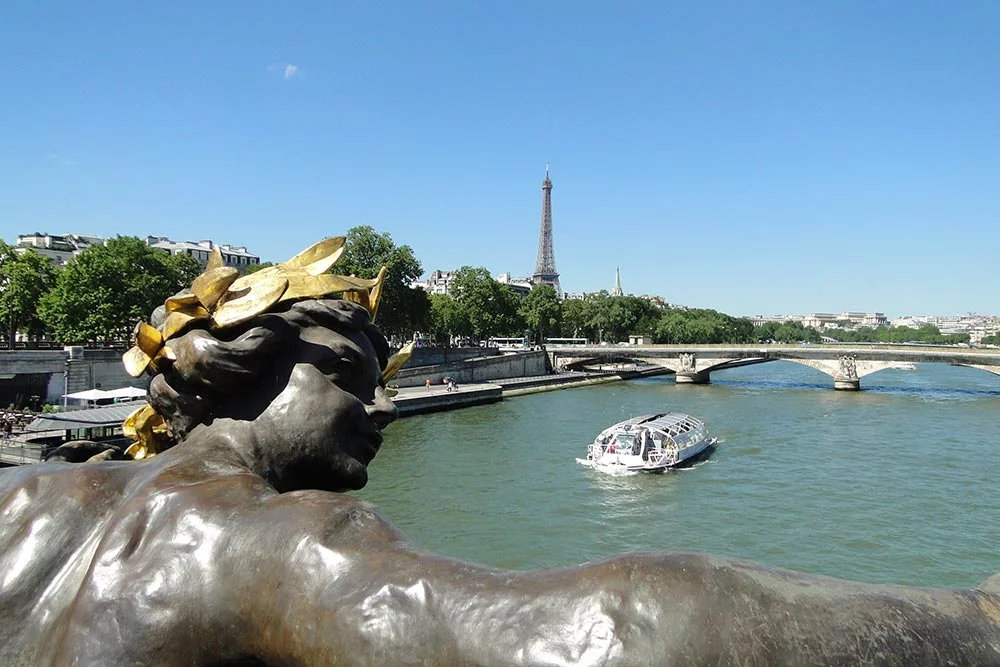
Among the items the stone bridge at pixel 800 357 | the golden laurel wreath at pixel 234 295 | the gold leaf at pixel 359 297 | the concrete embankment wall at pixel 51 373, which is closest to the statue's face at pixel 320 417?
the golden laurel wreath at pixel 234 295

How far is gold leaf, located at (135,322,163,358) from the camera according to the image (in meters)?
1.60

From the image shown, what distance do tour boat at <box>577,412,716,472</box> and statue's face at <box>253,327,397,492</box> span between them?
18.5 metres

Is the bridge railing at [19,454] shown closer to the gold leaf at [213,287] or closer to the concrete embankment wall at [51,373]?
the concrete embankment wall at [51,373]

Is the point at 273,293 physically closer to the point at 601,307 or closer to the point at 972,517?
the point at 972,517

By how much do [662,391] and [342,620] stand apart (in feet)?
148

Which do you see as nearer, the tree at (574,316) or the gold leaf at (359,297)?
the gold leaf at (359,297)

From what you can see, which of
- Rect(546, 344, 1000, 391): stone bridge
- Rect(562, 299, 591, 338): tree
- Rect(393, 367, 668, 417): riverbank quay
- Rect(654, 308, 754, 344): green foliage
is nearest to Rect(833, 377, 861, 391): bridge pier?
Rect(546, 344, 1000, 391): stone bridge

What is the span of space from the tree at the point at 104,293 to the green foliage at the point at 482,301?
26.7 m

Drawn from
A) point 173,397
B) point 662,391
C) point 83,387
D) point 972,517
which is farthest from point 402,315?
point 173,397

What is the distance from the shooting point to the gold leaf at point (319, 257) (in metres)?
1.72

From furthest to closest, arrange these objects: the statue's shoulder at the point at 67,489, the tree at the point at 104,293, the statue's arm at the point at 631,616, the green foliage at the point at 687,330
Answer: the green foliage at the point at 687,330 < the tree at the point at 104,293 < the statue's shoulder at the point at 67,489 < the statue's arm at the point at 631,616

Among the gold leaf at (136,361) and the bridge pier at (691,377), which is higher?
the gold leaf at (136,361)

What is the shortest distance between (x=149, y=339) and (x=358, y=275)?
40.3 metres

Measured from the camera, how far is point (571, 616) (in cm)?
87
